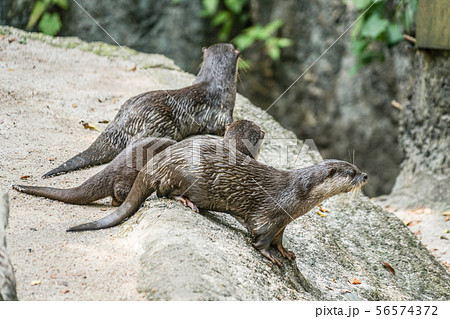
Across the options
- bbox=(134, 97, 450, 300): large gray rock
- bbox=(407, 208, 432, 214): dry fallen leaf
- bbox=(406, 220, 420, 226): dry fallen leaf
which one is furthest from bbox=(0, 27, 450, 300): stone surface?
bbox=(407, 208, 432, 214): dry fallen leaf

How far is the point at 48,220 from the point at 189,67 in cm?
408

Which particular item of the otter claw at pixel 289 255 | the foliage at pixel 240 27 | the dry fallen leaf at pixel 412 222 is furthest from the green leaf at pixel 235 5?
the otter claw at pixel 289 255

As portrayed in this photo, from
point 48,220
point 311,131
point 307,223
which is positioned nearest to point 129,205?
point 48,220

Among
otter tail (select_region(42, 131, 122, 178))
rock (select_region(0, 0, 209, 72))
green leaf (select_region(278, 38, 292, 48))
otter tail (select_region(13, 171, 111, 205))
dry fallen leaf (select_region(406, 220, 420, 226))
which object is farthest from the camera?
green leaf (select_region(278, 38, 292, 48))

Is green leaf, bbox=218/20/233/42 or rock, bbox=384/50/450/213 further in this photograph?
green leaf, bbox=218/20/233/42

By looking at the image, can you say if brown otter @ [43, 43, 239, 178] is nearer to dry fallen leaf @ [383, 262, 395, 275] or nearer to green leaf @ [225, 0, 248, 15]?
dry fallen leaf @ [383, 262, 395, 275]

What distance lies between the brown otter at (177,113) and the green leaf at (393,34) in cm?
155

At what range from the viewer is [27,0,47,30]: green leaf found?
4.71 m

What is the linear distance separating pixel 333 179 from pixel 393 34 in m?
2.55

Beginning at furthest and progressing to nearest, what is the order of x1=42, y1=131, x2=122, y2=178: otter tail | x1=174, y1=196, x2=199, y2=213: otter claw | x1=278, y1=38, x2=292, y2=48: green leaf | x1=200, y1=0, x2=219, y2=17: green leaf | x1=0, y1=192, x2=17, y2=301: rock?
x1=278, y1=38, x2=292, y2=48: green leaf < x1=200, y1=0, x2=219, y2=17: green leaf < x1=42, y1=131, x2=122, y2=178: otter tail < x1=174, y1=196, x2=199, y2=213: otter claw < x1=0, y1=192, x2=17, y2=301: rock

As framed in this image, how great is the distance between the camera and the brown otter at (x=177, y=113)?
2.82m

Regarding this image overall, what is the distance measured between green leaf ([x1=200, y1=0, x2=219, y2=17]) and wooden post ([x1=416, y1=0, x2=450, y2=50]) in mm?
2467

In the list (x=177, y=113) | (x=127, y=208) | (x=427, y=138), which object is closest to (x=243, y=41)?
(x=427, y=138)

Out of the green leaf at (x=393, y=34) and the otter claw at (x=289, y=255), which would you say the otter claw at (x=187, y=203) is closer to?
the otter claw at (x=289, y=255)
